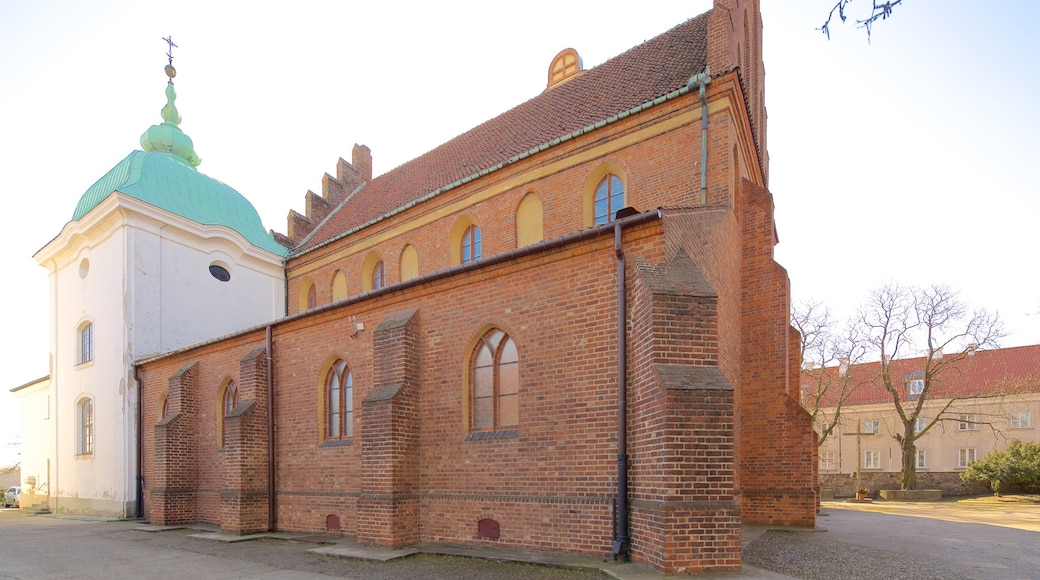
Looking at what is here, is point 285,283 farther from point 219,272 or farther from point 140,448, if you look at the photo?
point 140,448

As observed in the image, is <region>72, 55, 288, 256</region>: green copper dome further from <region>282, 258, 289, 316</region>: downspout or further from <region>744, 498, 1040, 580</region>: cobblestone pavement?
<region>744, 498, 1040, 580</region>: cobblestone pavement

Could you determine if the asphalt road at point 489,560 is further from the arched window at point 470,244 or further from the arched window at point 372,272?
the arched window at point 372,272

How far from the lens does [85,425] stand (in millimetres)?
21531

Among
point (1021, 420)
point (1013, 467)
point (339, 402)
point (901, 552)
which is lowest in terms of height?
point (1013, 467)

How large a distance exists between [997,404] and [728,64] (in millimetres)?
34198

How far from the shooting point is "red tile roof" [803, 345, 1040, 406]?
121 ft

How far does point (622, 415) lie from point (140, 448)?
16325mm

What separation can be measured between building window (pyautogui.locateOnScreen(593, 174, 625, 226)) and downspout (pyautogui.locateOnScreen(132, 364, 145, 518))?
47.8 feet

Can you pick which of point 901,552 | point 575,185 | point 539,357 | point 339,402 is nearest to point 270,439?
point 339,402

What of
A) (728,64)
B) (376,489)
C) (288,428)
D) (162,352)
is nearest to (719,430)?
(376,489)

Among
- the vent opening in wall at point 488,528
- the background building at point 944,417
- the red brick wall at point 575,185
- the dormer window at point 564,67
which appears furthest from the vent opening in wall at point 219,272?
the background building at point 944,417

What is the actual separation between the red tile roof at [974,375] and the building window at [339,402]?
3106 cm

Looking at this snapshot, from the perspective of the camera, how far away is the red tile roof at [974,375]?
121 feet

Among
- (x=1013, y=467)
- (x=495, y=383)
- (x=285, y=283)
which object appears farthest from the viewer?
(x=1013, y=467)
